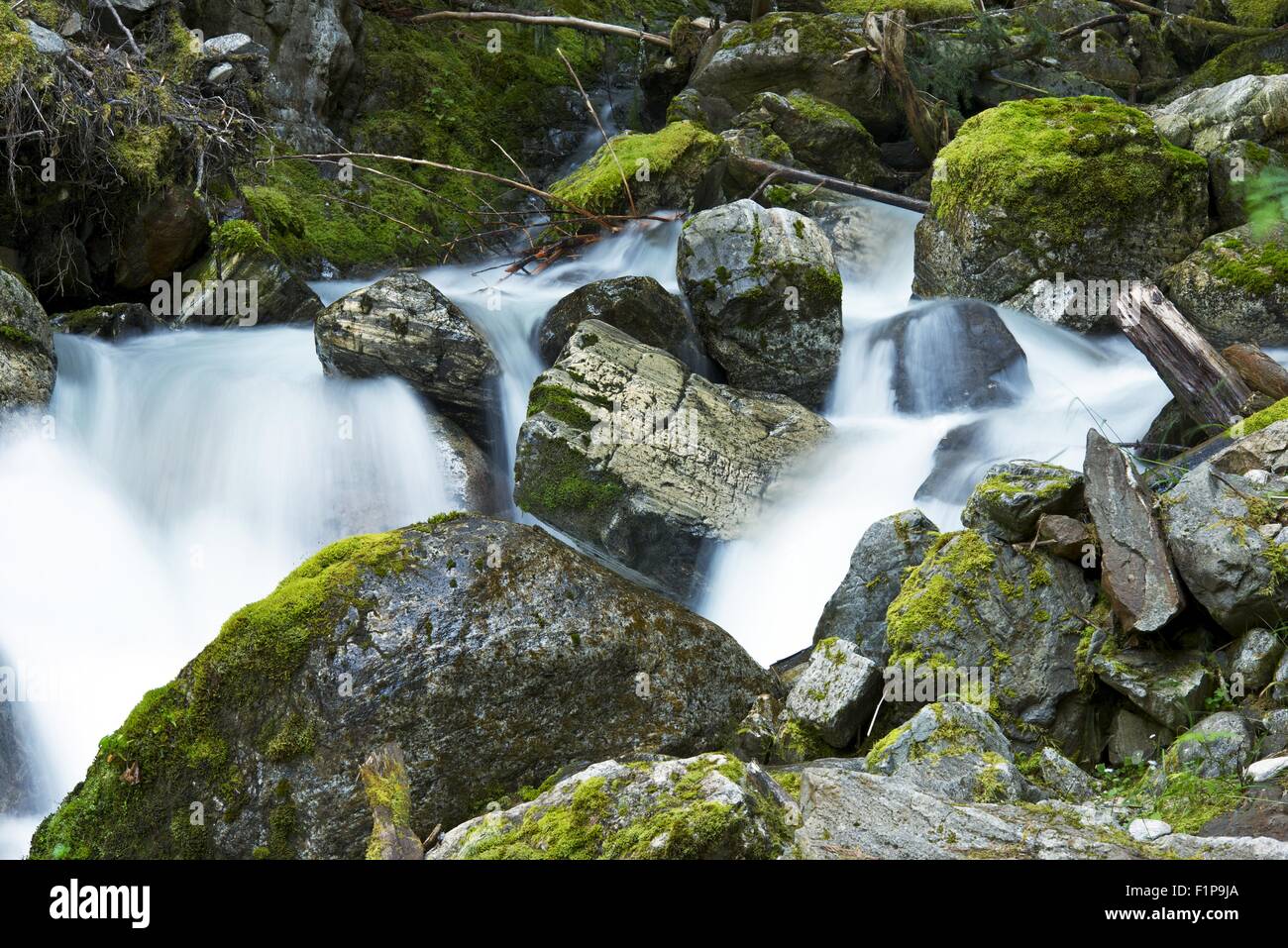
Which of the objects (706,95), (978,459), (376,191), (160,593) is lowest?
(160,593)

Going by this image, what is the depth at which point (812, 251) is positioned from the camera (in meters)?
9.01

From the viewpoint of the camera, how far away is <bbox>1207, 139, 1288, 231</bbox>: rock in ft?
33.2

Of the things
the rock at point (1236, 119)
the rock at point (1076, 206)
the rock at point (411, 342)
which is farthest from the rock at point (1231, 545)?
the rock at point (1236, 119)

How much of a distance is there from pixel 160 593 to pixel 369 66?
930cm

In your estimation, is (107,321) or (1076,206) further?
(1076,206)

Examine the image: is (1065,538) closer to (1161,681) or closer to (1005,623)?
(1005,623)

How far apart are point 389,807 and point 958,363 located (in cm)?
717

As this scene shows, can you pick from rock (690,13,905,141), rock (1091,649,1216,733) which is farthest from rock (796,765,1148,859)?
rock (690,13,905,141)

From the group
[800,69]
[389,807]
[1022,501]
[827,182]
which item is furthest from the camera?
[800,69]

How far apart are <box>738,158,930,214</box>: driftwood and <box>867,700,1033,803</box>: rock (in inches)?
337

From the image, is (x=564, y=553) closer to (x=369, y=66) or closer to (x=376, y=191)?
(x=376, y=191)

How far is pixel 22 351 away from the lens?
7926mm

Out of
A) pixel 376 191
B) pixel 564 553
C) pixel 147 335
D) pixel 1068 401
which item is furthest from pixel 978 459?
pixel 376 191

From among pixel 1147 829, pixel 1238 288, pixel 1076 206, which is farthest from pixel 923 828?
pixel 1076 206
